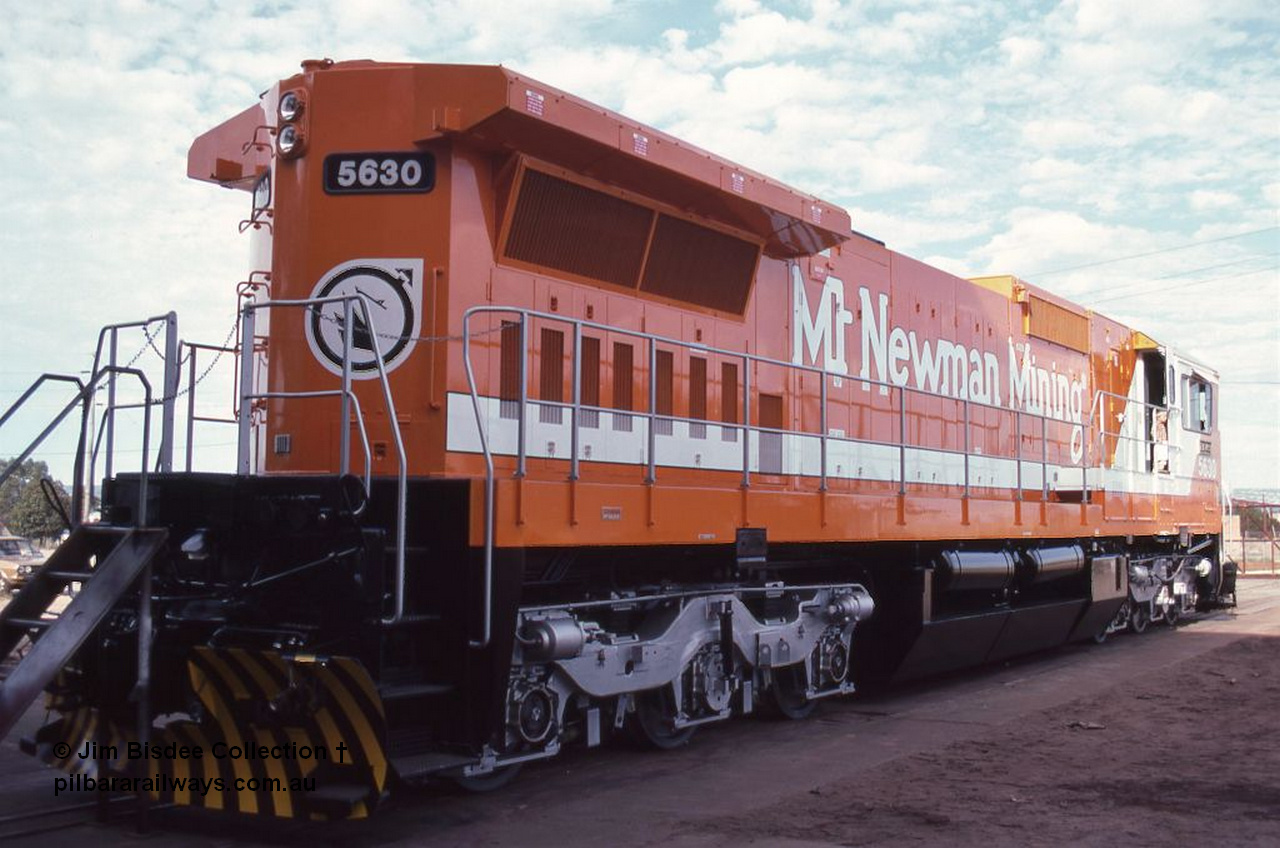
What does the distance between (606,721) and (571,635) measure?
1251mm

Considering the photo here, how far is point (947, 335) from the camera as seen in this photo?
1245 centimetres

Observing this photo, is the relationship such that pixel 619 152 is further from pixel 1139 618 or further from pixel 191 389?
pixel 1139 618

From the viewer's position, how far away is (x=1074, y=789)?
6.86 metres

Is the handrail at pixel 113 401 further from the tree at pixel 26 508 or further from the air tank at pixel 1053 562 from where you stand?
the tree at pixel 26 508

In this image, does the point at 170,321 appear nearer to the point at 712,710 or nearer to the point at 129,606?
the point at 129,606

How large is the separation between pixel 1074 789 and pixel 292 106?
20.3 feet

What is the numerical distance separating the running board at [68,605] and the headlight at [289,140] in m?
2.51

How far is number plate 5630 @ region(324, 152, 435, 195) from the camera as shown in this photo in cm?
700

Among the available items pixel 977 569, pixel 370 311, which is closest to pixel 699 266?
pixel 370 311

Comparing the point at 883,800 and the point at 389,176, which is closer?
the point at 883,800

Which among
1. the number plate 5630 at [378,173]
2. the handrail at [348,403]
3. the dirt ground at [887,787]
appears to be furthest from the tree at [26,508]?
the handrail at [348,403]

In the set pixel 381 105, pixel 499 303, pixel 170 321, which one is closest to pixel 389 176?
pixel 381 105

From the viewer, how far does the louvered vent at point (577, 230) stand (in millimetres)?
7395

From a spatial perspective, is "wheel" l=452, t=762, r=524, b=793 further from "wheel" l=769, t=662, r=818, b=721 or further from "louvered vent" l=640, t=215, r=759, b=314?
"louvered vent" l=640, t=215, r=759, b=314
